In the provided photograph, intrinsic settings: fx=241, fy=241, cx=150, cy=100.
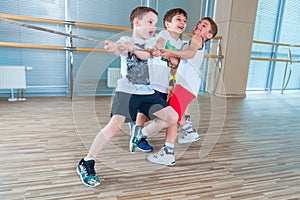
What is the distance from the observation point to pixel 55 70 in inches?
123

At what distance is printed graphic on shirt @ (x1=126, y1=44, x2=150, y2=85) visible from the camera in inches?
47.4

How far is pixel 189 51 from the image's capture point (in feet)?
4.26

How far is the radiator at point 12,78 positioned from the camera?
2.70 metres

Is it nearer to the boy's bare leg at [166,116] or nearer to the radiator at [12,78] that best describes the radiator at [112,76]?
the boy's bare leg at [166,116]

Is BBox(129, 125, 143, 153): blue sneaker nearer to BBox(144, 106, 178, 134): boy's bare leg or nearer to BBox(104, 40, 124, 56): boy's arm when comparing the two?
BBox(144, 106, 178, 134): boy's bare leg

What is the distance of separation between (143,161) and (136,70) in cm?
57

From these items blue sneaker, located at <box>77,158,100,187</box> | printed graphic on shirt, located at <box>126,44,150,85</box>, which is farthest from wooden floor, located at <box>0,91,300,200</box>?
printed graphic on shirt, located at <box>126,44,150,85</box>

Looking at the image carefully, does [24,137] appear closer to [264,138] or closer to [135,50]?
[135,50]

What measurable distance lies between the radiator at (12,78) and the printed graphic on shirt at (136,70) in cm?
207

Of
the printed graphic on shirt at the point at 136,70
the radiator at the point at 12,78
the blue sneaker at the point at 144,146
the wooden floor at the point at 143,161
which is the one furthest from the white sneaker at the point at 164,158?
the radiator at the point at 12,78

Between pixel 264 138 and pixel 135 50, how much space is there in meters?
1.45

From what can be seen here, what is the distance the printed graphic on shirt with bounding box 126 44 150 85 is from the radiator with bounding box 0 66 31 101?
81.5 inches

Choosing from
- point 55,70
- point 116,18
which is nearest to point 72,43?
point 55,70

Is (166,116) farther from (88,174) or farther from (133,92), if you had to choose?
(88,174)
